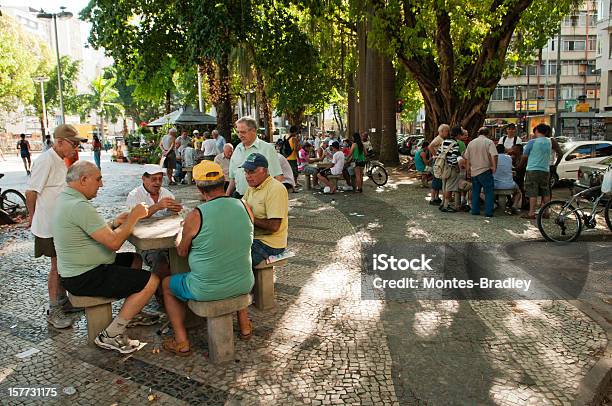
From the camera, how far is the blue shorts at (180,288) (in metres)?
3.90

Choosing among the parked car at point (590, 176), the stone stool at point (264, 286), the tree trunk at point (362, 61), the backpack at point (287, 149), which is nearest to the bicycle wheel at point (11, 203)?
the backpack at point (287, 149)

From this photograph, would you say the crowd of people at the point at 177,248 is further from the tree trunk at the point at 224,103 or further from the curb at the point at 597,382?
the tree trunk at the point at 224,103

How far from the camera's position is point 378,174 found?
15.2 m

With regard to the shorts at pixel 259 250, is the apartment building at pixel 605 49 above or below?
above

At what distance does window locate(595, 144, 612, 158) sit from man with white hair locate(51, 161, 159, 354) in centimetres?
1414

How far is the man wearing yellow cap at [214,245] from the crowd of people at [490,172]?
22.8ft

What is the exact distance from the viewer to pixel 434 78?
14.4m

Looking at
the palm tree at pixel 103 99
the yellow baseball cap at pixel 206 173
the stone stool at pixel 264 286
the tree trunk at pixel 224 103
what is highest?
the palm tree at pixel 103 99

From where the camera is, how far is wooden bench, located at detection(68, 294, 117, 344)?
407cm

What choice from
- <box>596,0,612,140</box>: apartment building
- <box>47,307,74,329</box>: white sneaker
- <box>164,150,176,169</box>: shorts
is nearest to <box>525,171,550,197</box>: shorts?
<box>47,307,74,329</box>: white sneaker

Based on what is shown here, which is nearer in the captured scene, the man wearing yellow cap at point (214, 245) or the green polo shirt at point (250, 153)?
the man wearing yellow cap at point (214, 245)

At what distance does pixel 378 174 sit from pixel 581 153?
5.89 meters

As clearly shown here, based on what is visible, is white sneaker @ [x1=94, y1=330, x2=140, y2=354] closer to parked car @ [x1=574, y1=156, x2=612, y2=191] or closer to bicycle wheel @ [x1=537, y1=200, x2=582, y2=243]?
bicycle wheel @ [x1=537, y1=200, x2=582, y2=243]

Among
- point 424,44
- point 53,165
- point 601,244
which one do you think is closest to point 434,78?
point 424,44
